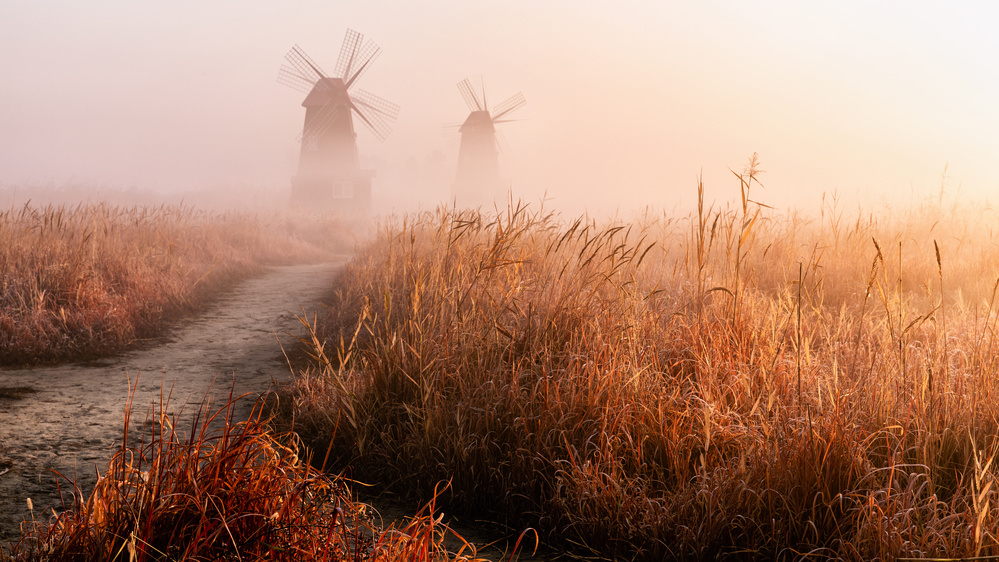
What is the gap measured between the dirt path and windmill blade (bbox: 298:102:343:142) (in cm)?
2166

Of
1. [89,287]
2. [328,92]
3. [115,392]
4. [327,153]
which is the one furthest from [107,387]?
[328,92]

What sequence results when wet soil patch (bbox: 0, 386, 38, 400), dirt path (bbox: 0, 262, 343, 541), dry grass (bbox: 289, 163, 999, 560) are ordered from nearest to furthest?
dry grass (bbox: 289, 163, 999, 560) < dirt path (bbox: 0, 262, 343, 541) < wet soil patch (bbox: 0, 386, 38, 400)

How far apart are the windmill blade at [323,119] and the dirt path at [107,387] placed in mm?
21663

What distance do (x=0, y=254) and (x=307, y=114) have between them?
23.5 meters

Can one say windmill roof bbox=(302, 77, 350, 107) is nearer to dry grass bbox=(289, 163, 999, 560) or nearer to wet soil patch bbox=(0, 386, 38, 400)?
wet soil patch bbox=(0, 386, 38, 400)

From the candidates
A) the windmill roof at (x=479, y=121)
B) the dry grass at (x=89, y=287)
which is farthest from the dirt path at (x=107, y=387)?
the windmill roof at (x=479, y=121)

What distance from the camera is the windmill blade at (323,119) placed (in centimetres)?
2808

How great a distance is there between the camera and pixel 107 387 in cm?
457

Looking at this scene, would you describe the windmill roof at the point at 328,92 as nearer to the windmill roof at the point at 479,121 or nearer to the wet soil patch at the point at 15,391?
the windmill roof at the point at 479,121

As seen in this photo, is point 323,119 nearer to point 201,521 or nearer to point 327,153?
point 327,153

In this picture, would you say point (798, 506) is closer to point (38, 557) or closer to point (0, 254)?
point (38, 557)

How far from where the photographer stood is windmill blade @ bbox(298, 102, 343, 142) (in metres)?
28.1

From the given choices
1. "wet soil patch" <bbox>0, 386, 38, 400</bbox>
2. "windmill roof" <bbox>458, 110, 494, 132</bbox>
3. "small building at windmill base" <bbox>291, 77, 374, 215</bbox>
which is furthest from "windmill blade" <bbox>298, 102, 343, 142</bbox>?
"wet soil patch" <bbox>0, 386, 38, 400</bbox>

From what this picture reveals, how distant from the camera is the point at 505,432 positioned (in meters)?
2.87
